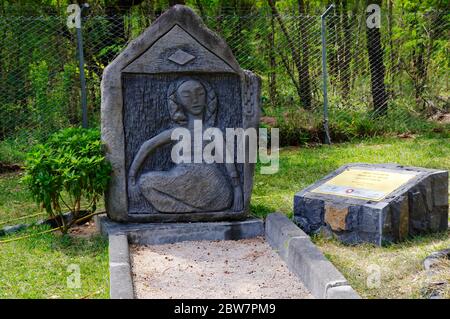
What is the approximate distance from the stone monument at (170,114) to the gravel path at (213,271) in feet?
1.27

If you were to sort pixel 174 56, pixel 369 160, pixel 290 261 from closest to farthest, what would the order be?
pixel 290 261, pixel 174 56, pixel 369 160

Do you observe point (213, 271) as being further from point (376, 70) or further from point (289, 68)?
point (376, 70)

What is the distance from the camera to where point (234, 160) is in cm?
573

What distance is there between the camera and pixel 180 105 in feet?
18.2

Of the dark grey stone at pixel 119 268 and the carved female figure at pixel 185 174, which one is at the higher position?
the carved female figure at pixel 185 174

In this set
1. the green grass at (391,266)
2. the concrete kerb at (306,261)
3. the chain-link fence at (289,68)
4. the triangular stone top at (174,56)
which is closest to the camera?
the concrete kerb at (306,261)

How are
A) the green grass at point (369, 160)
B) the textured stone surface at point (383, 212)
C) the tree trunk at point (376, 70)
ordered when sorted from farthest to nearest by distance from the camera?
the tree trunk at point (376, 70)
the textured stone surface at point (383, 212)
the green grass at point (369, 160)

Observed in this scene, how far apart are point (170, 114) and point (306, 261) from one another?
1889 millimetres

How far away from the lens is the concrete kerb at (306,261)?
3.93 meters

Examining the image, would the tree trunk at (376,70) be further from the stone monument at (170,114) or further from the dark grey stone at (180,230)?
the dark grey stone at (180,230)

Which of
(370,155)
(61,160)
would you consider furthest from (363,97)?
(61,160)

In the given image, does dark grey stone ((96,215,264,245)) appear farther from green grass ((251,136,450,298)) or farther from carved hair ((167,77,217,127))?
carved hair ((167,77,217,127))

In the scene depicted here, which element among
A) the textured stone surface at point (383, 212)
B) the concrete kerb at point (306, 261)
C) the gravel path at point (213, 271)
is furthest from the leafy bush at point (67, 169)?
the textured stone surface at point (383, 212)

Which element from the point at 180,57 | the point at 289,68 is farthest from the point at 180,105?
A: the point at 289,68
